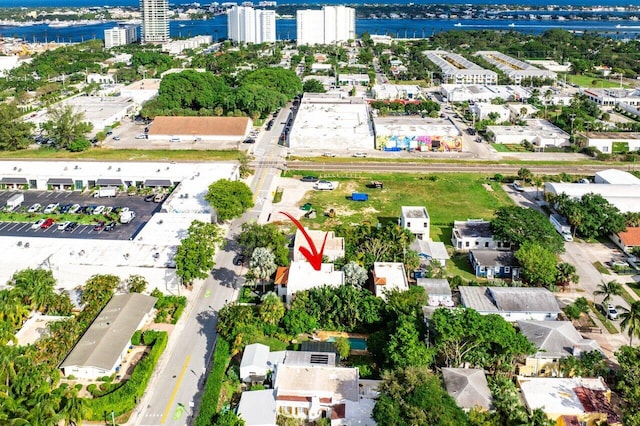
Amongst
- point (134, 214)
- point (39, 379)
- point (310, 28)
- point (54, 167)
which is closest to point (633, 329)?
point (39, 379)

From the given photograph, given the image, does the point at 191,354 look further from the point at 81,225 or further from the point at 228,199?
the point at 81,225

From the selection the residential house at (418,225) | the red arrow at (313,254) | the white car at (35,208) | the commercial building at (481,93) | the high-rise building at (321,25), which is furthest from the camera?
the high-rise building at (321,25)

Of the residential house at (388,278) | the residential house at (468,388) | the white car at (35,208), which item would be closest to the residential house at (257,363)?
the residential house at (388,278)

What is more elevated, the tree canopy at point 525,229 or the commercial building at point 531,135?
the commercial building at point 531,135

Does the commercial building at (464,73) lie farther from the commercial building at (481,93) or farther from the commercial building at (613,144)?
the commercial building at (613,144)

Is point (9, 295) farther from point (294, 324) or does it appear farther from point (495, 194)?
point (495, 194)

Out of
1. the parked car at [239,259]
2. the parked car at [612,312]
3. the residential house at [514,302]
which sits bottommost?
the parked car at [612,312]
